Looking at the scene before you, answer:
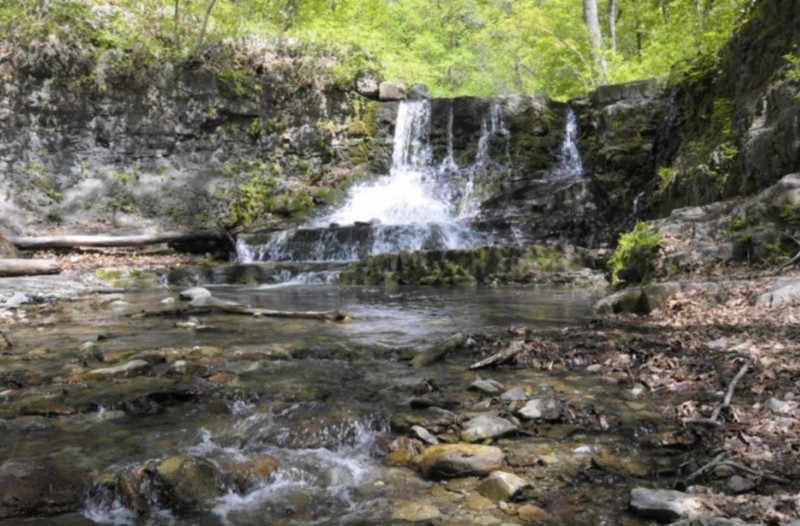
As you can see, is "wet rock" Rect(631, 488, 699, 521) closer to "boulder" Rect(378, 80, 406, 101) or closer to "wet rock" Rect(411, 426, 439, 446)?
"wet rock" Rect(411, 426, 439, 446)

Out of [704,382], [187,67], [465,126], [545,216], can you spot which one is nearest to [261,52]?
[187,67]

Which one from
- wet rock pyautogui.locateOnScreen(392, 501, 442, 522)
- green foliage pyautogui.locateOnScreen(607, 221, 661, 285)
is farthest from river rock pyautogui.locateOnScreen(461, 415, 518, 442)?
green foliage pyautogui.locateOnScreen(607, 221, 661, 285)

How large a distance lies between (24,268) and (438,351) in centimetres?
787

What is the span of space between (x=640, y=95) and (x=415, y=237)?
8042 millimetres

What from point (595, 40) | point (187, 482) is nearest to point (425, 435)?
point (187, 482)

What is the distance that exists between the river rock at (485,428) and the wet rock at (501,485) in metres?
0.44

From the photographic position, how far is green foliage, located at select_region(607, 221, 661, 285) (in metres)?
7.76

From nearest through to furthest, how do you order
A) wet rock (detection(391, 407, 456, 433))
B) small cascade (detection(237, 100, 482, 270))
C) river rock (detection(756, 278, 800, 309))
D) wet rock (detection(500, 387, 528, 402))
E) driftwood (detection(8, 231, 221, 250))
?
wet rock (detection(391, 407, 456, 433)) → wet rock (detection(500, 387, 528, 402)) → river rock (detection(756, 278, 800, 309)) → driftwood (detection(8, 231, 221, 250)) → small cascade (detection(237, 100, 482, 270))

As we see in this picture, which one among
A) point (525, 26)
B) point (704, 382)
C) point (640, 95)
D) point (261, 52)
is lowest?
point (704, 382)

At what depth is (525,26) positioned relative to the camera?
70.5 feet

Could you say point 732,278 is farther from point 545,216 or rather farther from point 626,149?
point 626,149

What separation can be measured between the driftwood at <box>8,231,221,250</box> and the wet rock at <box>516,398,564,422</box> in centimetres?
1268

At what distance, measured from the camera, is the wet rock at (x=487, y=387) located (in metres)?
3.93

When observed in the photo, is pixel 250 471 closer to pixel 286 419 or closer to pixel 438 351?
pixel 286 419
